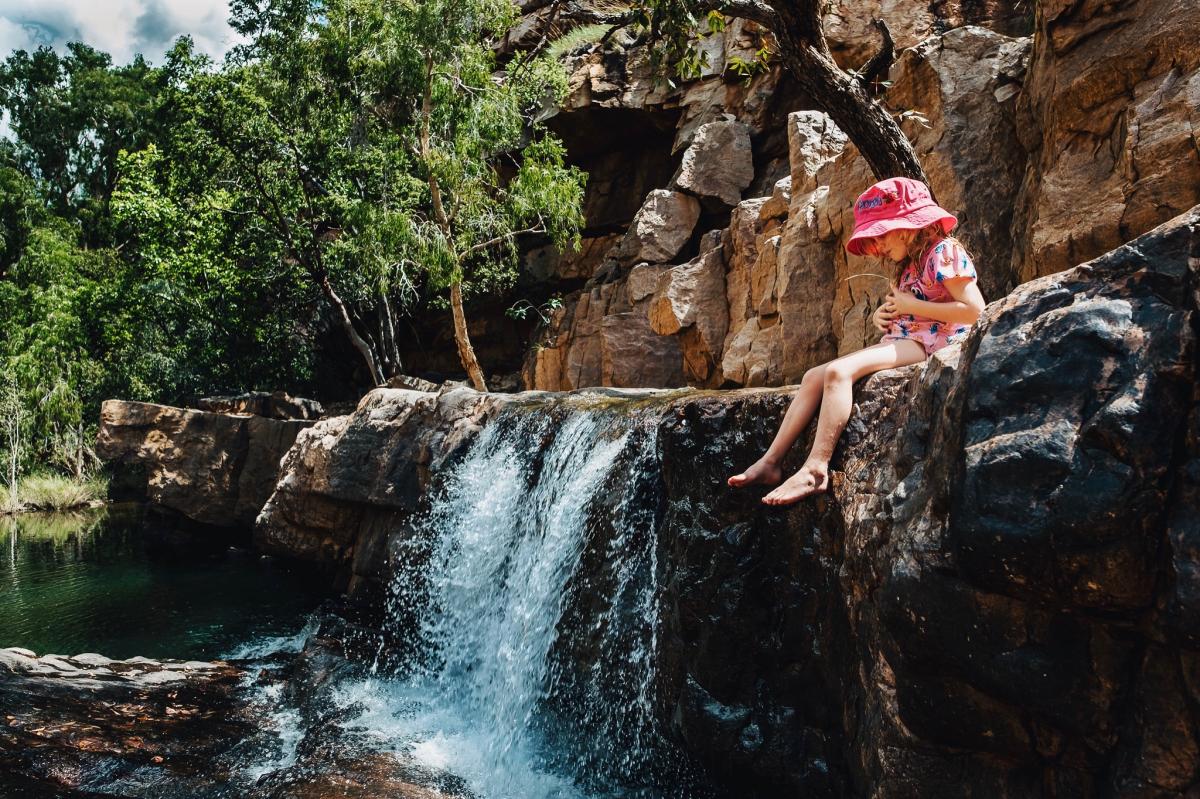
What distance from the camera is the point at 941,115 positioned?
7133 mm

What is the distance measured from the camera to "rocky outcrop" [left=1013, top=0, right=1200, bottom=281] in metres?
4.93

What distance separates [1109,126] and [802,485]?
3.98 meters

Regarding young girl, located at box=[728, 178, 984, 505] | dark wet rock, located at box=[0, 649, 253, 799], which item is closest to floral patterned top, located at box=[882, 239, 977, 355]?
young girl, located at box=[728, 178, 984, 505]

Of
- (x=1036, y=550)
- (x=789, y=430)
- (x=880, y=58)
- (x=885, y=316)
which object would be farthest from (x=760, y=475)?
(x=880, y=58)

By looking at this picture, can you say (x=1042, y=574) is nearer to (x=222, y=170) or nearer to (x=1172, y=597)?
(x=1172, y=597)

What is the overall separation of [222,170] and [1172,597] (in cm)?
1717

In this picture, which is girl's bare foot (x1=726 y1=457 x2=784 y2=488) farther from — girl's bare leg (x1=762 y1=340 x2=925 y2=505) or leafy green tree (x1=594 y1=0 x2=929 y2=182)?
leafy green tree (x1=594 y1=0 x2=929 y2=182)

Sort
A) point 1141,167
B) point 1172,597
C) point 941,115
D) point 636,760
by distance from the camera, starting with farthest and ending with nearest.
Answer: point 941,115 < point 1141,167 < point 636,760 < point 1172,597

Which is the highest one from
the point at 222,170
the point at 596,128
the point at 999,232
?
the point at 596,128

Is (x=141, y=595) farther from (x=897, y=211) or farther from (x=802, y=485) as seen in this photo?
(x=897, y=211)

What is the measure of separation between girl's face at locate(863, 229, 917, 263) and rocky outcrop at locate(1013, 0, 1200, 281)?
7.48 feet

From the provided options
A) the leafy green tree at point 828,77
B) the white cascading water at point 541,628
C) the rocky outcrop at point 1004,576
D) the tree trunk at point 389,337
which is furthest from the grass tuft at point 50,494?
the rocky outcrop at point 1004,576

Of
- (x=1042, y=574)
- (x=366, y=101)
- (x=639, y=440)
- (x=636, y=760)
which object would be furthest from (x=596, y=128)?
(x=1042, y=574)

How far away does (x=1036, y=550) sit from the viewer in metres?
2.19
